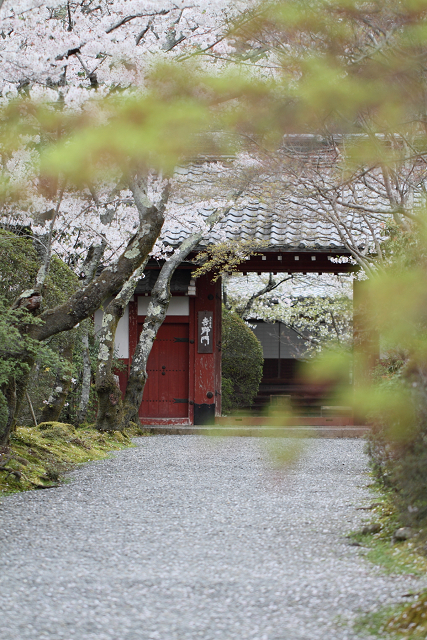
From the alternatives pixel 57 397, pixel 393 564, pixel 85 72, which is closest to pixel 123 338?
pixel 57 397

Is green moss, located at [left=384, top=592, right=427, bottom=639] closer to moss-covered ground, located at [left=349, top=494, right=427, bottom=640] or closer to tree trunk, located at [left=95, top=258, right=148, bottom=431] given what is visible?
moss-covered ground, located at [left=349, top=494, right=427, bottom=640]

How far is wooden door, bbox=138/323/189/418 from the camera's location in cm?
1170

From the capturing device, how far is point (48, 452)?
22.1ft

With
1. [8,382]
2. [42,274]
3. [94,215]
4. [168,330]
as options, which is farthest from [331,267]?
[8,382]

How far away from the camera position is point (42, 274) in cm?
659

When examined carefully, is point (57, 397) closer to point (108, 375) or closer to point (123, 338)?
point (108, 375)

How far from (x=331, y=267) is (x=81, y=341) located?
171 inches

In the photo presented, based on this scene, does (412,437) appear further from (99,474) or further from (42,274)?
(42,274)

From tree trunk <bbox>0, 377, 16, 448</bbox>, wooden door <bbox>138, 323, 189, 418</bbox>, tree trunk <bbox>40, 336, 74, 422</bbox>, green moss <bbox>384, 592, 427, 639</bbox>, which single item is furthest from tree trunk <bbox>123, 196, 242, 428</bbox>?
green moss <bbox>384, 592, 427, 639</bbox>

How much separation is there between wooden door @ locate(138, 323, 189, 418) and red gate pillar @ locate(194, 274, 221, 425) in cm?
32

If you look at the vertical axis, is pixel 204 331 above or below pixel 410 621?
above

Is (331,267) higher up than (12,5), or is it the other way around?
(12,5)

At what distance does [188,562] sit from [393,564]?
970 millimetres

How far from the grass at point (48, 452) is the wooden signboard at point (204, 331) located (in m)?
2.54
